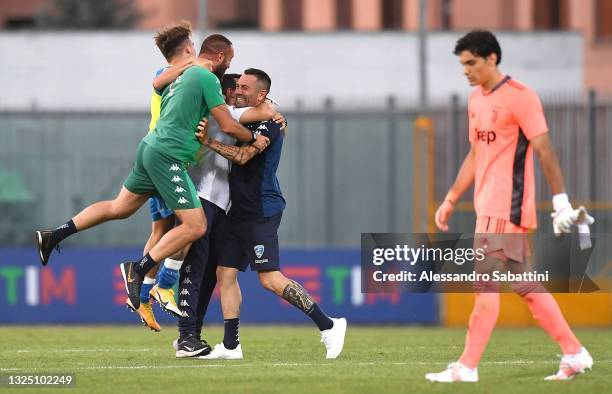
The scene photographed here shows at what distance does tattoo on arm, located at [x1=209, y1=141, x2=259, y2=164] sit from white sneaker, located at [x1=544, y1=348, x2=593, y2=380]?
2.87 metres

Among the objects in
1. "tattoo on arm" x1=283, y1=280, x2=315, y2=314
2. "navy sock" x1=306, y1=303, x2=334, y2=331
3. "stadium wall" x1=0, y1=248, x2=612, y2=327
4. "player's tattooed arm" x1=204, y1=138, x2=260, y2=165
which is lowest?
"stadium wall" x1=0, y1=248, x2=612, y2=327

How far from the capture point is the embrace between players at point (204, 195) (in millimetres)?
11125

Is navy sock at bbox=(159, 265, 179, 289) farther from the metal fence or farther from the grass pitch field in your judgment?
the metal fence

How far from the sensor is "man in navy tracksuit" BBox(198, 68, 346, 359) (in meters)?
Answer: 11.3

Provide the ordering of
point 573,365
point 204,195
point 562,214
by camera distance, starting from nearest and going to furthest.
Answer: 1. point 562,214
2. point 573,365
3. point 204,195

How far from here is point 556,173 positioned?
9.34 m

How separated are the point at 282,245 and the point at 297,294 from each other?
902cm

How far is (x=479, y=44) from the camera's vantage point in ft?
31.1

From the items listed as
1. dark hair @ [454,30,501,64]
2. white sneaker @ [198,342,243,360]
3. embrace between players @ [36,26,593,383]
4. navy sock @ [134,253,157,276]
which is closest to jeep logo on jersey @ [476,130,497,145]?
embrace between players @ [36,26,593,383]

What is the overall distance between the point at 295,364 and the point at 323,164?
10.1m

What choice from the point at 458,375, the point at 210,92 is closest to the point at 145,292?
the point at 210,92

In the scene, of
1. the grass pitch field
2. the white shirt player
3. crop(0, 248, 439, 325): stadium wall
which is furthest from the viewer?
crop(0, 248, 439, 325): stadium wall

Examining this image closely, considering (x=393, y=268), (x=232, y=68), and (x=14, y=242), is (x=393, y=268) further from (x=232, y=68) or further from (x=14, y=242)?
(x=232, y=68)

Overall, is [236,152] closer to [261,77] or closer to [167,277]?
[261,77]
